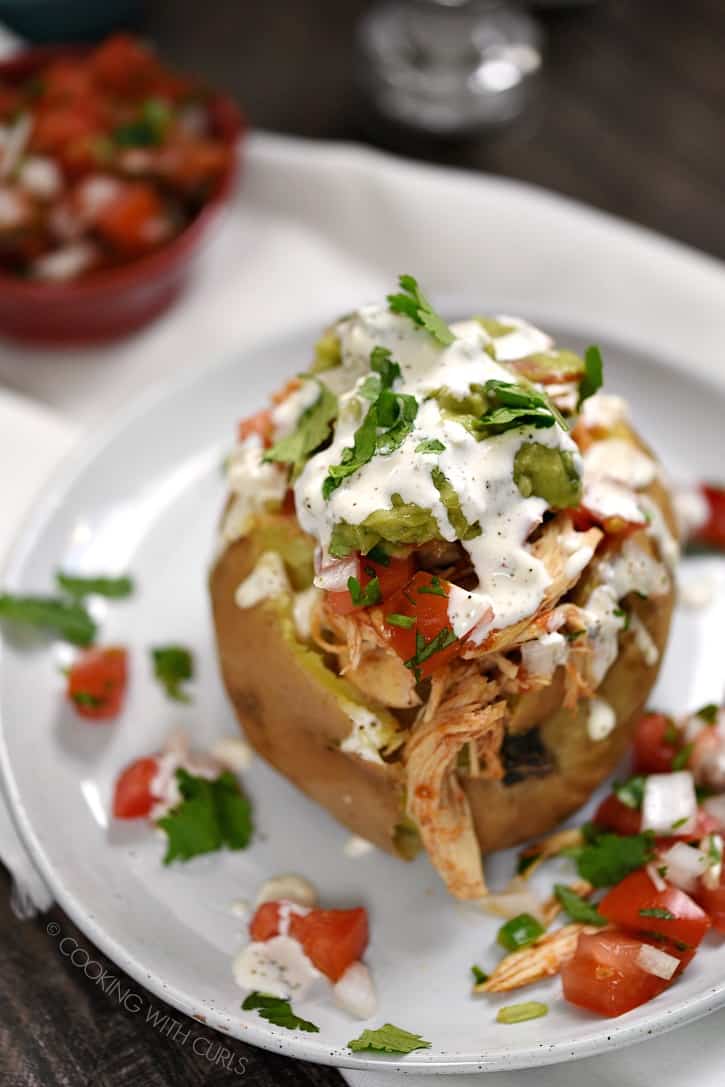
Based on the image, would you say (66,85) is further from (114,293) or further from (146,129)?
(114,293)

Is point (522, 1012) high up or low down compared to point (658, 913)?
down

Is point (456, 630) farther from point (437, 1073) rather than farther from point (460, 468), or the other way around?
point (437, 1073)

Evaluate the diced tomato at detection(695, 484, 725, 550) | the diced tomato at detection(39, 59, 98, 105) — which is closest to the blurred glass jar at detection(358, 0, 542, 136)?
the diced tomato at detection(39, 59, 98, 105)

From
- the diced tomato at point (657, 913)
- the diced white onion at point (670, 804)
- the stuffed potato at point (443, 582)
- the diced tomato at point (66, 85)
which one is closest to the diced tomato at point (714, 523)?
the stuffed potato at point (443, 582)

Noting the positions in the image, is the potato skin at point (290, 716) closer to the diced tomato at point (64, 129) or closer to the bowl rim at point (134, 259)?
the bowl rim at point (134, 259)

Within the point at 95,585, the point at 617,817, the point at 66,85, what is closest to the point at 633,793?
the point at 617,817

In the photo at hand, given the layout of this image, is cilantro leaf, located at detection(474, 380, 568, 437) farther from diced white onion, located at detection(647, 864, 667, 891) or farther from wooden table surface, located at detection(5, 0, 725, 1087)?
wooden table surface, located at detection(5, 0, 725, 1087)
